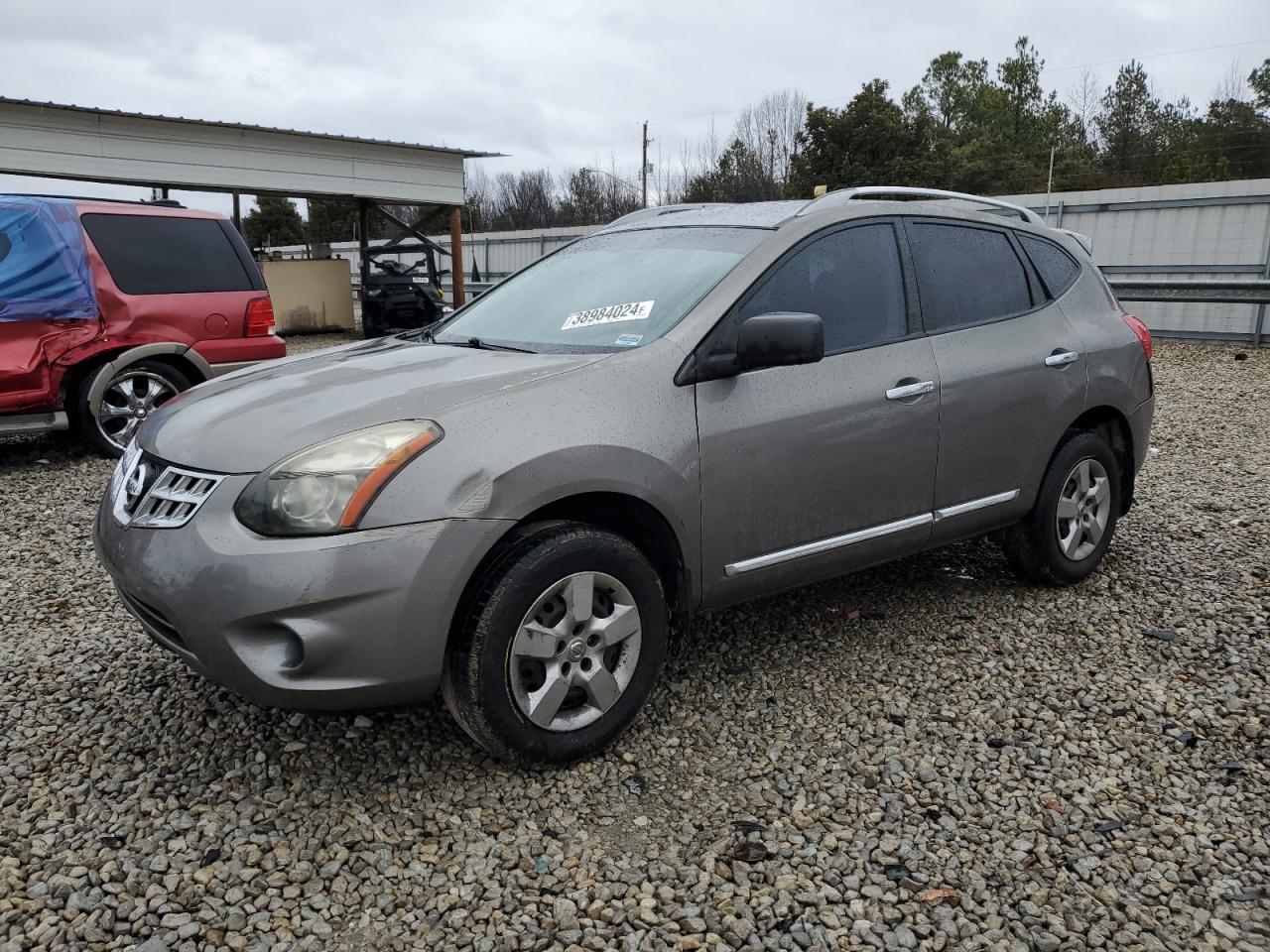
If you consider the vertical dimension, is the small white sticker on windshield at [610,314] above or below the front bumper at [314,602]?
above

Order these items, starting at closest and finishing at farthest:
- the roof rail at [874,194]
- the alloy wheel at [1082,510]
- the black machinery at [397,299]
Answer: the roof rail at [874,194], the alloy wheel at [1082,510], the black machinery at [397,299]

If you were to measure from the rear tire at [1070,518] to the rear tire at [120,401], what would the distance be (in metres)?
5.65

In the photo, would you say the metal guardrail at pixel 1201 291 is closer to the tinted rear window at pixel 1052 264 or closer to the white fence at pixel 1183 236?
the white fence at pixel 1183 236

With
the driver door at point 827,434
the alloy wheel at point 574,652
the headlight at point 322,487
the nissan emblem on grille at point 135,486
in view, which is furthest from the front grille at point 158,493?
the driver door at point 827,434

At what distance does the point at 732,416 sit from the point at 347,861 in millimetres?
1687

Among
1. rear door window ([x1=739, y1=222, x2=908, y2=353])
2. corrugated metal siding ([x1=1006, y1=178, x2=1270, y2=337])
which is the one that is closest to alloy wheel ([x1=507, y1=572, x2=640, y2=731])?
rear door window ([x1=739, y1=222, x2=908, y2=353])

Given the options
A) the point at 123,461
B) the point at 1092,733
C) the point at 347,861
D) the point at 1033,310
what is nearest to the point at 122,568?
the point at 123,461

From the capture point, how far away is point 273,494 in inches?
98.5

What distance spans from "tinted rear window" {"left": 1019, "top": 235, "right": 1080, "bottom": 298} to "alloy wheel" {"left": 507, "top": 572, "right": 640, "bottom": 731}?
259 cm

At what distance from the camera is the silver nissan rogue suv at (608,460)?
98.3 inches

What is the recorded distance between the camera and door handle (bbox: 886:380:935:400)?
347cm

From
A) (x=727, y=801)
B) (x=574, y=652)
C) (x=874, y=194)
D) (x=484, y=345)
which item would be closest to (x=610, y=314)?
(x=484, y=345)

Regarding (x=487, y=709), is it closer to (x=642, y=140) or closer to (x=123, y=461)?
(x=123, y=461)

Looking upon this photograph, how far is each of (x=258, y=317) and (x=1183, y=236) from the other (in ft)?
49.9
